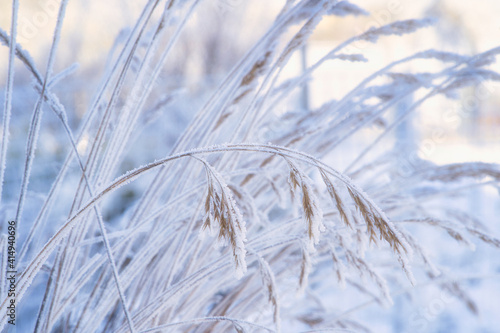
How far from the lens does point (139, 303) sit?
2.90 ft

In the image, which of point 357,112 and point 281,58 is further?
point 357,112

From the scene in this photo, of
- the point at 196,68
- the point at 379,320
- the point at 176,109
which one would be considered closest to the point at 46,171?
the point at 176,109

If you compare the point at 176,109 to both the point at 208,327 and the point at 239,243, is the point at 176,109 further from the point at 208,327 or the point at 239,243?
the point at 239,243

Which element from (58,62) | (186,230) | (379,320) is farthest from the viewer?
(58,62)

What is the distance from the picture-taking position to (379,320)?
2.32 metres

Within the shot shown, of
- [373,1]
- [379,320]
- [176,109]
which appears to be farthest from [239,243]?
[373,1]

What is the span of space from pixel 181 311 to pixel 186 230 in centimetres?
16

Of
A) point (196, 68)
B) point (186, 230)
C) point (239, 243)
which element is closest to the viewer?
point (239, 243)

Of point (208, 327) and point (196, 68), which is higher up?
point (196, 68)

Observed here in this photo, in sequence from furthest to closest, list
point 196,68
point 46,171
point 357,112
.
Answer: point 196,68, point 46,171, point 357,112

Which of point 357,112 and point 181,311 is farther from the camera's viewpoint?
point 357,112

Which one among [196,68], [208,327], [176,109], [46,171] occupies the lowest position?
[208,327]

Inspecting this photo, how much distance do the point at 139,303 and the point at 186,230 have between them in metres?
0.20

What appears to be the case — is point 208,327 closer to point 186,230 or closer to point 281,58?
point 186,230
